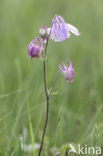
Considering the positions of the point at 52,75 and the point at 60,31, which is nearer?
the point at 60,31

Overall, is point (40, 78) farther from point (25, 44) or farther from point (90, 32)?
point (90, 32)

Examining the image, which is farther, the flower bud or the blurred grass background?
the blurred grass background

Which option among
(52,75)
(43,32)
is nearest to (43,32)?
(43,32)

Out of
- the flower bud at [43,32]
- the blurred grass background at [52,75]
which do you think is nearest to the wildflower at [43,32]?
the flower bud at [43,32]

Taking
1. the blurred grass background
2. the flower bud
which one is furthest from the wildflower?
the blurred grass background

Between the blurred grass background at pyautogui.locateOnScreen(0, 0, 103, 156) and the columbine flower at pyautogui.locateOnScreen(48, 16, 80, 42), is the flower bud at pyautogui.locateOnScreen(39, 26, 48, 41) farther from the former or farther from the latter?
the blurred grass background at pyautogui.locateOnScreen(0, 0, 103, 156)

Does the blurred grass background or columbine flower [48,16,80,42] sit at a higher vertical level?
columbine flower [48,16,80,42]

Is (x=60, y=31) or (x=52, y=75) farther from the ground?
(x=60, y=31)

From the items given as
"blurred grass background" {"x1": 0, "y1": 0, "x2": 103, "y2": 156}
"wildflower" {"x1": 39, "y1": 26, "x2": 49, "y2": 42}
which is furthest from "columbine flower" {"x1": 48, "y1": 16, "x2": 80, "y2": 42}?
"blurred grass background" {"x1": 0, "y1": 0, "x2": 103, "y2": 156}

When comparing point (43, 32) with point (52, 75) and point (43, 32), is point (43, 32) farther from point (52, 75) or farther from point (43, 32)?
point (52, 75)

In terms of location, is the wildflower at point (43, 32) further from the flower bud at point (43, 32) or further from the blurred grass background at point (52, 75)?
the blurred grass background at point (52, 75)
